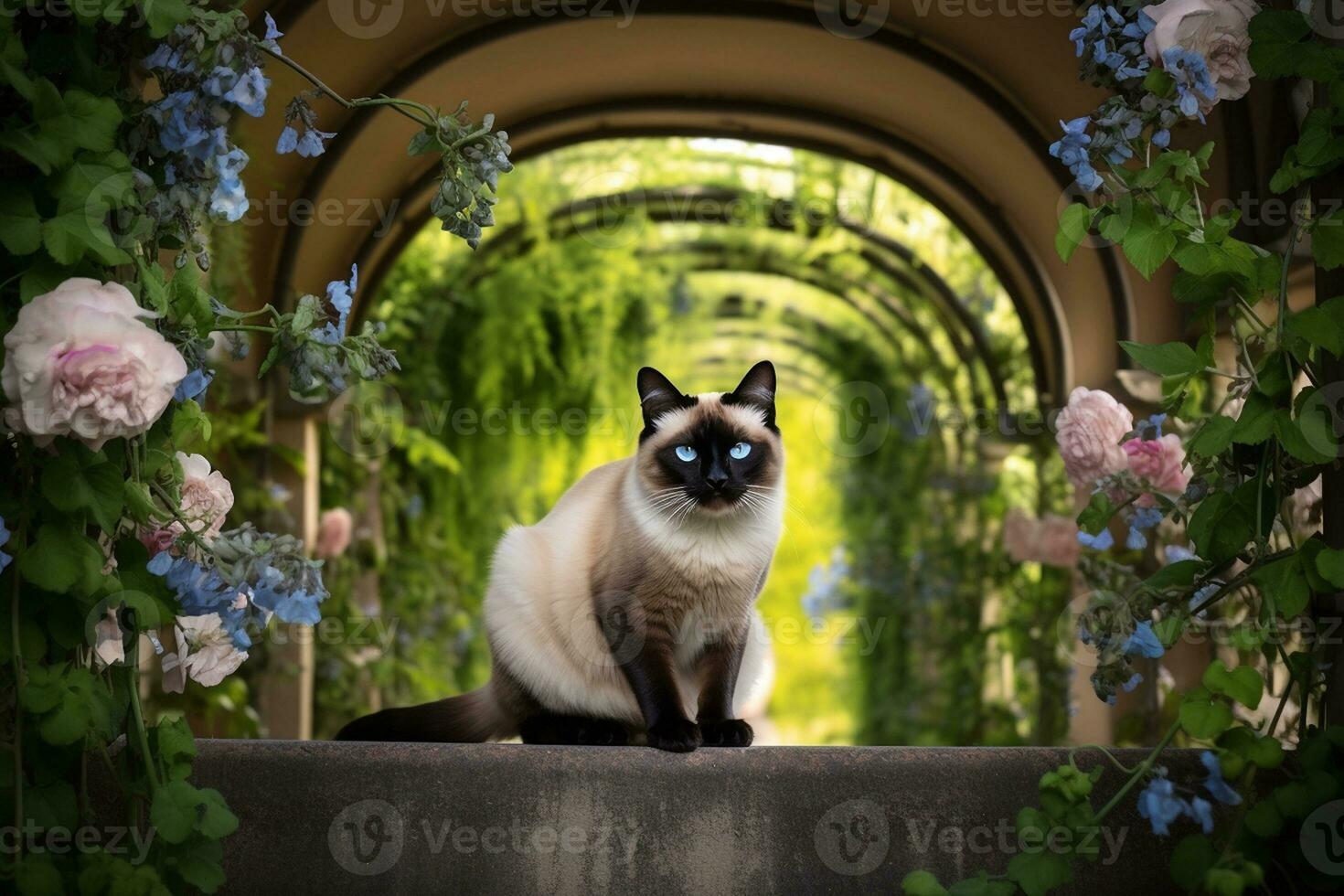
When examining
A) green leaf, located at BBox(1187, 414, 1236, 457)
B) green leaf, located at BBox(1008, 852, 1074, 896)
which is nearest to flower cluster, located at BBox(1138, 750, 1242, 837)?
green leaf, located at BBox(1008, 852, 1074, 896)

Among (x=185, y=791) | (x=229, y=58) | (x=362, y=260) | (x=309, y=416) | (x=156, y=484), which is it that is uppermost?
(x=362, y=260)

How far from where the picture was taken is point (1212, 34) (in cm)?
197

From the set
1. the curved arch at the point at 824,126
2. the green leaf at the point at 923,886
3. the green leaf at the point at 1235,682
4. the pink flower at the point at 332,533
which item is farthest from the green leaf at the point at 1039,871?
the pink flower at the point at 332,533

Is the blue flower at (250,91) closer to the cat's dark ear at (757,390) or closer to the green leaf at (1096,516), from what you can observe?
the cat's dark ear at (757,390)

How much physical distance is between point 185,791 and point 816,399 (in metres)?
8.90

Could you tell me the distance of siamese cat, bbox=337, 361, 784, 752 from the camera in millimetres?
2570

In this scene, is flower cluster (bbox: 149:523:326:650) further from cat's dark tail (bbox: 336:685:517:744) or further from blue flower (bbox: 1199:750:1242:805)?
blue flower (bbox: 1199:750:1242:805)

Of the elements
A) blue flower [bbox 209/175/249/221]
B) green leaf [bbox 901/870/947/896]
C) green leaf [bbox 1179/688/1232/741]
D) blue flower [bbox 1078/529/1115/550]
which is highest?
blue flower [bbox 209/175/249/221]

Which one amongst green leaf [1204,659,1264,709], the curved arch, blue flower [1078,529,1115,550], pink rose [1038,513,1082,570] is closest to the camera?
green leaf [1204,659,1264,709]

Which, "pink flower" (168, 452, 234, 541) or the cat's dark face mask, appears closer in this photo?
"pink flower" (168, 452, 234, 541)

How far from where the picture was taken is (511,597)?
276cm

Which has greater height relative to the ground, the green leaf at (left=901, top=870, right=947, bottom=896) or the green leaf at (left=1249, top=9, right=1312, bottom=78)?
the green leaf at (left=1249, top=9, right=1312, bottom=78)

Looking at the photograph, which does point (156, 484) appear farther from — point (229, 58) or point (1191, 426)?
point (1191, 426)

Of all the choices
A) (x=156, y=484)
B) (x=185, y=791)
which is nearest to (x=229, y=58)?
(x=156, y=484)
